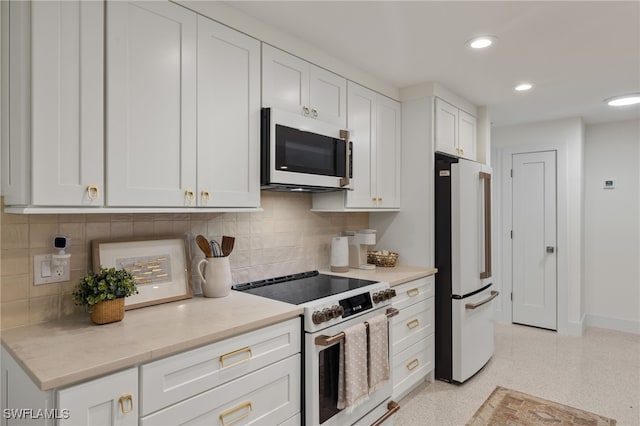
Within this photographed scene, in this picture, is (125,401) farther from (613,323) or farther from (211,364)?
(613,323)

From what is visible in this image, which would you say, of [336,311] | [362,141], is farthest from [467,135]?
[336,311]

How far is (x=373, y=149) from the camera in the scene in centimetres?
299

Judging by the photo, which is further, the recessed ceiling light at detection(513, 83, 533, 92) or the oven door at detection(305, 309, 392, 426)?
the recessed ceiling light at detection(513, 83, 533, 92)

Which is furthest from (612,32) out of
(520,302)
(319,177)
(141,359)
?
(520,302)

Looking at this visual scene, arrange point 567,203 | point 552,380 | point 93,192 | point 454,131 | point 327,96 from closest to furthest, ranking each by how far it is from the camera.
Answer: point 93,192
point 327,96
point 552,380
point 454,131
point 567,203

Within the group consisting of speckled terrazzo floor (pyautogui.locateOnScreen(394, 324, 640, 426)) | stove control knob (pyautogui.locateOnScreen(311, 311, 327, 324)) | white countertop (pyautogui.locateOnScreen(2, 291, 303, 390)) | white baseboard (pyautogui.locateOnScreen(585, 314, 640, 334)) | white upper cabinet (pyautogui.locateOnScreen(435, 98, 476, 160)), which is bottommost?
speckled terrazzo floor (pyautogui.locateOnScreen(394, 324, 640, 426))

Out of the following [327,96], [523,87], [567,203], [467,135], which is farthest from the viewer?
[567,203]

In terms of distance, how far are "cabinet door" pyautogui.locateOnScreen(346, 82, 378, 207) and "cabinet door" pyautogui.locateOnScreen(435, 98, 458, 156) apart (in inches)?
22.6

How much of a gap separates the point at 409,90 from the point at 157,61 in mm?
2181

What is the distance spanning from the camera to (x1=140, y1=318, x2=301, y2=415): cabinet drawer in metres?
1.34

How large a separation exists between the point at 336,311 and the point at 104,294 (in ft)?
3.59

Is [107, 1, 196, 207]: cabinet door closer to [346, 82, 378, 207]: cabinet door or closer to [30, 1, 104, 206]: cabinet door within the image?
[30, 1, 104, 206]: cabinet door

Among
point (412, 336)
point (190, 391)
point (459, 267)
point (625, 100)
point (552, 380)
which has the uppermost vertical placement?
point (625, 100)

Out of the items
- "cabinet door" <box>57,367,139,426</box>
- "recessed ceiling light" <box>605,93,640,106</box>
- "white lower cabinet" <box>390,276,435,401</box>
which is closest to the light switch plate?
"cabinet door" <box>57,367,139,426</box>
